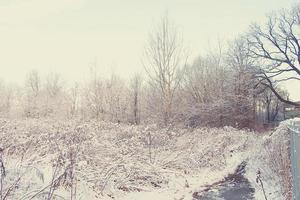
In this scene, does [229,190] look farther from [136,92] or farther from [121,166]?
[136,92]

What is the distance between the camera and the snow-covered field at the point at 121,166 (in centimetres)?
801

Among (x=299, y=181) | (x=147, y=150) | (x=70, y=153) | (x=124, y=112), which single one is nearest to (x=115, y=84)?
(x=124, y=112)

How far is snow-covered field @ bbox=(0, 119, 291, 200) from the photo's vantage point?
8008 millimetres

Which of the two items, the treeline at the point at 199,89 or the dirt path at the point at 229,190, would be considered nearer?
the dirt path at the point at 229,190

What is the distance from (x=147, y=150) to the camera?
1484cm

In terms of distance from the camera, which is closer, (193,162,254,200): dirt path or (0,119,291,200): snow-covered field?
(0,119,291,200): snow-covered field

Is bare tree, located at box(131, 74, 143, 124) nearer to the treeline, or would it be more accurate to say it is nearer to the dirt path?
the treeline

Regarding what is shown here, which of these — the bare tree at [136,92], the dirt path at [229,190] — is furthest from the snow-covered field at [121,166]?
the bare tree at [136,92]

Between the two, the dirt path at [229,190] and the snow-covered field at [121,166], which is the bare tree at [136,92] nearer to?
the snow-covered field at [121,166]

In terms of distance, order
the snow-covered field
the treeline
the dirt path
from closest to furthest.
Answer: the snow-covered field
the dirt path
the treeline

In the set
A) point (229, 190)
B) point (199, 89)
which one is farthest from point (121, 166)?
point (199, 89)

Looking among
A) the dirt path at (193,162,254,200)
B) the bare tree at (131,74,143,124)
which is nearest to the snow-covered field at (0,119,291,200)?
the dirt path at (193,162,254,200)

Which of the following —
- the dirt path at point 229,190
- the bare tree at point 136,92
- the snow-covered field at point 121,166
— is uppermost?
the bare tree at point 136,92

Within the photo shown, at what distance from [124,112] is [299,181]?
4297cm
